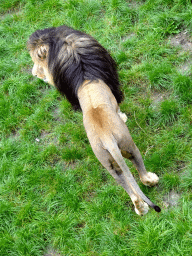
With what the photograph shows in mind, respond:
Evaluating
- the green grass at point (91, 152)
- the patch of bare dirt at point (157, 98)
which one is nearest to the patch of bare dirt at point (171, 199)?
the green grass at point (91, 152)

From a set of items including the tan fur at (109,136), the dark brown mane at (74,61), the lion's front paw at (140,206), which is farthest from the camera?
the dark brown mane at (74,61)

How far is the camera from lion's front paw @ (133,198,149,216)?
3509mm

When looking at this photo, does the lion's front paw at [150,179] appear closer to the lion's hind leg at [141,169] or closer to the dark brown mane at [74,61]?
the lion's hind leg at [141,169]

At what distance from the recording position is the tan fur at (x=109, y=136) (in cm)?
324

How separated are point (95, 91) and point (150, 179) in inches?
51.7

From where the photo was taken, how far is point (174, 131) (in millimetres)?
4469

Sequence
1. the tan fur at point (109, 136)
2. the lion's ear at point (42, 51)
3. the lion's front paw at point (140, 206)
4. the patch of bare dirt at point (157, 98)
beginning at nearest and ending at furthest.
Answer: the tan fur at point (109, 136), the lion's front paw at point (140, 206), the lion's ear at point (42, 51), the patch of bare dirt at point (157, 98)

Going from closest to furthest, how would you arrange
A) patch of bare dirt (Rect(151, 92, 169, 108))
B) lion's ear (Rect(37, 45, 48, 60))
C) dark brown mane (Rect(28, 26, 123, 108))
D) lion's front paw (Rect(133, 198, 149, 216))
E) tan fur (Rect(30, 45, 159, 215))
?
tan fur (Rect(30, 45, 159, 215)) → lion's front paw (Rect(133, 198, 149, 216)) → dark brown mane (Rect(28, 26, 123, 108)) → lion's ear (Rect(37, 45, 48, 60)) → patch of bare dirt (Rect(151, 92, 169, 108))

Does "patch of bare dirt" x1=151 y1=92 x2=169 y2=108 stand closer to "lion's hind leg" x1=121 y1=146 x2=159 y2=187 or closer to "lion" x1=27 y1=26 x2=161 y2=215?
"lion" x1=27 y1=26 x2=161 y2=215

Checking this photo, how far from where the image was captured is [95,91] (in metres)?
3.65

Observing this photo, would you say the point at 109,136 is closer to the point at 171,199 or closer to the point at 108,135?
the point at 108,135

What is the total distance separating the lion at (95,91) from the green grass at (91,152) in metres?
0.38

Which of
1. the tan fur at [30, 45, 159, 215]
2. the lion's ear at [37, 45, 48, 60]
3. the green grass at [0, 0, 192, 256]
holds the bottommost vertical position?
the green grass at [0, 0, 192, 256]

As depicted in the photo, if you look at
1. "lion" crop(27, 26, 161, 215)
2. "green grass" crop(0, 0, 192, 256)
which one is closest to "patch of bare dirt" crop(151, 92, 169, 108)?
"green grass" crop(0, 0, 192, 256)
